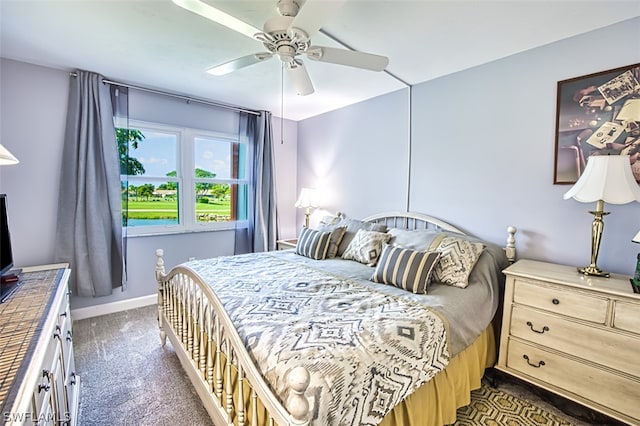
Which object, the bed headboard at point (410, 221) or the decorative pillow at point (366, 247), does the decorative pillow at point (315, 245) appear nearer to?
the decorative pillow at point (366, 247)

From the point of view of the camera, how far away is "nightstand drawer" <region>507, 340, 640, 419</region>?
1.57 metres

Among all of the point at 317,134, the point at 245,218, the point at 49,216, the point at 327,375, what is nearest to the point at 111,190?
the point at 49,216

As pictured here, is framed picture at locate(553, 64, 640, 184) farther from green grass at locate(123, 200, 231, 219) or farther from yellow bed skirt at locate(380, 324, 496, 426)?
green grass at locate(123, 200, 231, 219)

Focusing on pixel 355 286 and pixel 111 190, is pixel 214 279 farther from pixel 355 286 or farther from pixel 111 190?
pixel 111 190

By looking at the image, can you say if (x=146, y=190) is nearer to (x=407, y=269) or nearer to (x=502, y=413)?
(x=407, y=269)

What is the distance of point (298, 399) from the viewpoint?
88cm

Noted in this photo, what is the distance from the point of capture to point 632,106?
6.06ft

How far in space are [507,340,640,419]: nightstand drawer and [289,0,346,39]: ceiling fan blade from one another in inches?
89.9

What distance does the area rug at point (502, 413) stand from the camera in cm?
175

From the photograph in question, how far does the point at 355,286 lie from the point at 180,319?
129cm

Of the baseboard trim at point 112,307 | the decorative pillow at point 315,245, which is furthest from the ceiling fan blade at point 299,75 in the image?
the baseboard trim at point 112,307

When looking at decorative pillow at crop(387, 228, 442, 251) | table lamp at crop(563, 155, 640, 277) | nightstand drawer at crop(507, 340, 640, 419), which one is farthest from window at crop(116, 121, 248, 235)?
table lamp at crop(563, 155, 640, 277)

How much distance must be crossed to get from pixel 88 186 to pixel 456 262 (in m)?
3.43

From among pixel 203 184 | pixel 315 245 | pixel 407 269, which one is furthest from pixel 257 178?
pixel 407 269
